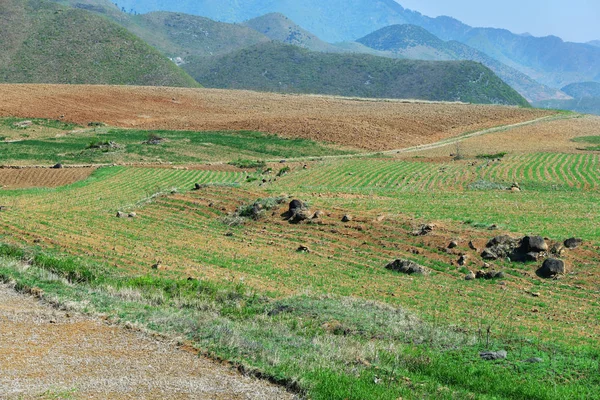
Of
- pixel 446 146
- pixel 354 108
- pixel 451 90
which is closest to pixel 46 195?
pixel 446 146

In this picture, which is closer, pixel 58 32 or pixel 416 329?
pixel 416 329

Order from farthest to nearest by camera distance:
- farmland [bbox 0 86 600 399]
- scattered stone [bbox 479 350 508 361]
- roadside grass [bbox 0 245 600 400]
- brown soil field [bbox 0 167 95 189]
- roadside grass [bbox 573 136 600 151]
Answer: roadside grass [bbox 573 136 600 151] → brown soil field [bbox 0 167 95 189] → scattered stone [bbox 479 350 508 361] → farmland [bbox 0 86 600 399] → roadside grass [bbox 0 245 600 400]

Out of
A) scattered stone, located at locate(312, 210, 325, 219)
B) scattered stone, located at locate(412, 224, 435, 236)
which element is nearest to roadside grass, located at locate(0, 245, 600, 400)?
scattered stone, located at locate(412, 224, 435, 236)

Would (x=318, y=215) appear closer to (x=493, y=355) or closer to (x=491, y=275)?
(x=491, y=275)

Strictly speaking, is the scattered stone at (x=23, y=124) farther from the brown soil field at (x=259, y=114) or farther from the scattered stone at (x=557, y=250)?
the scattered stone at (x=557, y=250)

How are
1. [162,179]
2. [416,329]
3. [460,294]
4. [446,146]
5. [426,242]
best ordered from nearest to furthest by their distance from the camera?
[416,329] < [460,294] < [426,242] < [162,179] < [446,146]

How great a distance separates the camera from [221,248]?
2533 centimetres

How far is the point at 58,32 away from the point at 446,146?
388 feet

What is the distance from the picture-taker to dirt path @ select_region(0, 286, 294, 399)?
1061 cm

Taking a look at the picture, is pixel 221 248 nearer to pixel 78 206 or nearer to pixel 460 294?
pixel 460 294

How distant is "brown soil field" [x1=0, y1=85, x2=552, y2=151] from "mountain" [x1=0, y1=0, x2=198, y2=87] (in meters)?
36.9

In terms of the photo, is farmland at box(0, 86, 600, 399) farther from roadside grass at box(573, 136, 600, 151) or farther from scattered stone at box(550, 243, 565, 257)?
roadside grass at box(573, 136, 600, 151)

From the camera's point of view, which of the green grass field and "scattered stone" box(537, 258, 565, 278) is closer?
the green grass field

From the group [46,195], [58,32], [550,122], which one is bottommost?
[46,195]
